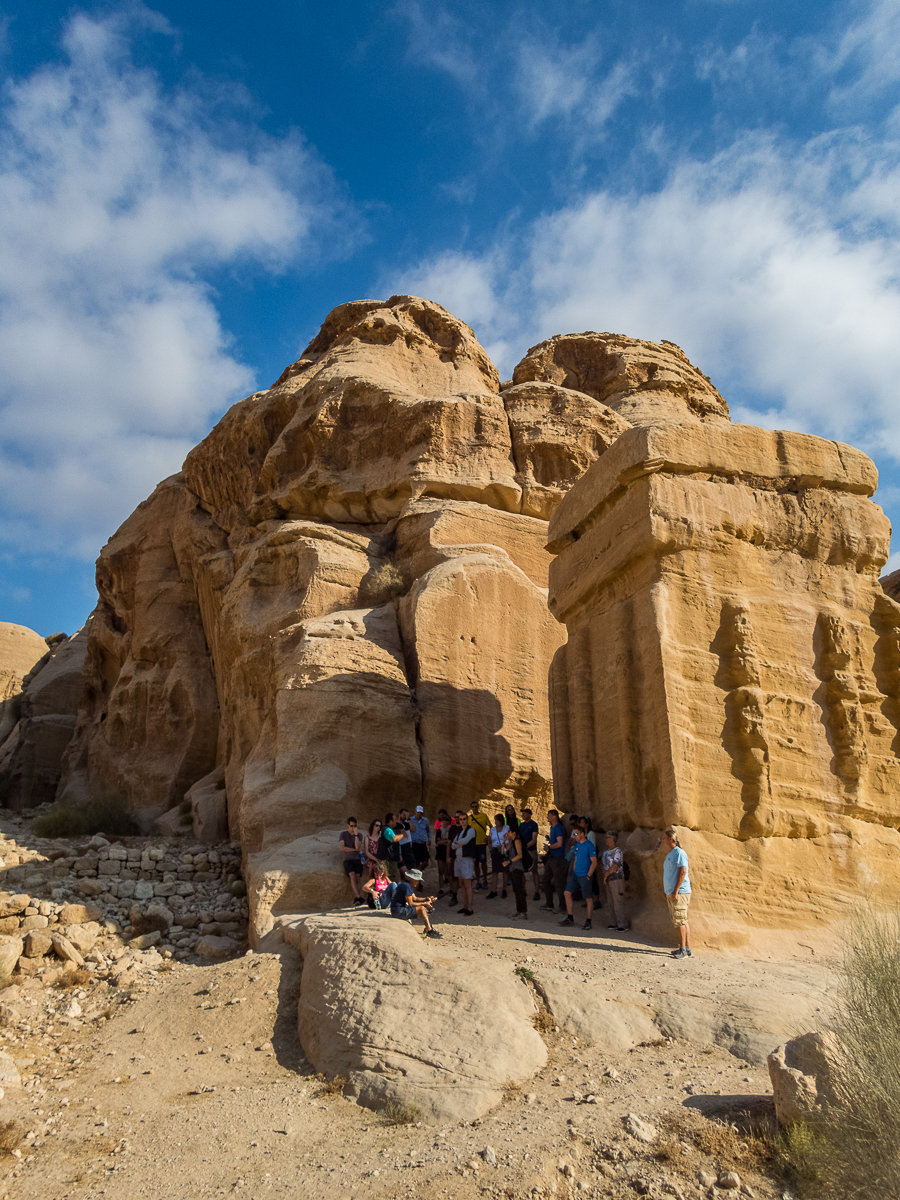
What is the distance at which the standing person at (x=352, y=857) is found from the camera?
916cm

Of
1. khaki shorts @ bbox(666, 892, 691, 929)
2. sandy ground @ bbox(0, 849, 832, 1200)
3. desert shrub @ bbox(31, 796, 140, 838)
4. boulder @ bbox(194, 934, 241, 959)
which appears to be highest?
desert shrub @ bbox(31, 796, 140, 838)

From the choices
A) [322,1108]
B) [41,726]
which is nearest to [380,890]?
[322,1108]

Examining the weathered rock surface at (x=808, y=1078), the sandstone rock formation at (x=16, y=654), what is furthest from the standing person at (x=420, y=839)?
the sandstone rock formation at (x=16, y=654)

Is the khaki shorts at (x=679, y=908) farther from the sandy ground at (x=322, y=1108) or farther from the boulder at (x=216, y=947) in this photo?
the boulder at (x=216, y=947)

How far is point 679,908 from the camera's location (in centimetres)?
723

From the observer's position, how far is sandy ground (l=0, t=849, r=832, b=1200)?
13.9 feet

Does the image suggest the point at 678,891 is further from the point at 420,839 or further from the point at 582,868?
the point at 420,839

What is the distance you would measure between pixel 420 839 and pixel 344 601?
4774mm

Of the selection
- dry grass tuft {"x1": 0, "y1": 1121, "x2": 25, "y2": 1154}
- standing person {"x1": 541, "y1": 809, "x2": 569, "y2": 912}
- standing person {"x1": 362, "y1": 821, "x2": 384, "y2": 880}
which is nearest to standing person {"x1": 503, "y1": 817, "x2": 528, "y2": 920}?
standing person {"x1": 541, "y1": 809, "x2": 569, "y2": 912}

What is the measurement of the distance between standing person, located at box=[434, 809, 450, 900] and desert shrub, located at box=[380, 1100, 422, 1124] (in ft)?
16.5

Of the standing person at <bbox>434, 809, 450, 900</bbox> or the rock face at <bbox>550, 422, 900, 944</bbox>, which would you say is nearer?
the rock face at <bbox>550, 422, 900, 944</bbox>

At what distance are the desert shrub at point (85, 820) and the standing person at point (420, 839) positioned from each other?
22.0ft

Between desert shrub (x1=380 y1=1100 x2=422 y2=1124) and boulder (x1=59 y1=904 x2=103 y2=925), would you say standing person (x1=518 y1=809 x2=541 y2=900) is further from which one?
boulder (x1=59 y1=904 x2=103 y2=925)

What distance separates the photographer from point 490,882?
10.6 metres
